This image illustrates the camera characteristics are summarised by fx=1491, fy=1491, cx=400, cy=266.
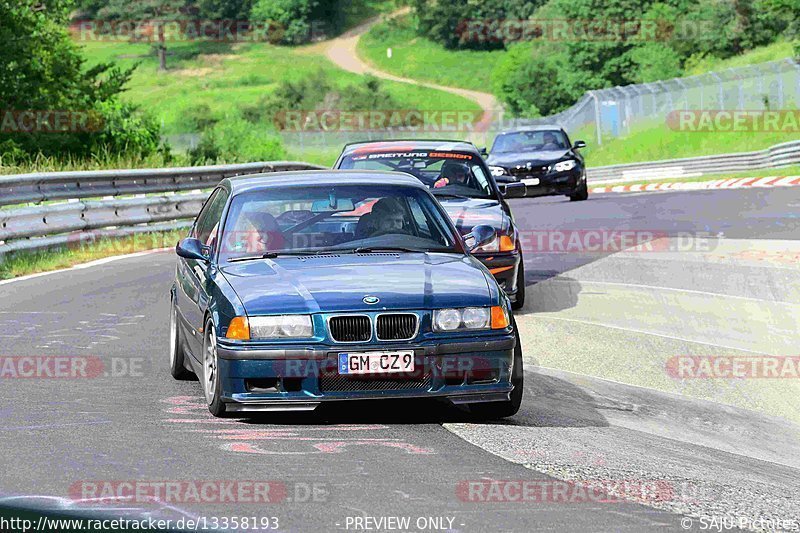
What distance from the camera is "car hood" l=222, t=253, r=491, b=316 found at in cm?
778

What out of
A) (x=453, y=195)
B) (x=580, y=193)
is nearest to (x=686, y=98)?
(x=580, y=193)

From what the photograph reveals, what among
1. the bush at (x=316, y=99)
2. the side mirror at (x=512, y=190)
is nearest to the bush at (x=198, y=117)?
the bush at (x=316, y=99)

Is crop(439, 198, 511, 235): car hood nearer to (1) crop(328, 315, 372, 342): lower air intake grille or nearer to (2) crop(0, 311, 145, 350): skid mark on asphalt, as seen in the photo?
(2) crop(0, 311, 145, 350): skid mark on asphalt

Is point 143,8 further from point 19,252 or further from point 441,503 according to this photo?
point 441,503

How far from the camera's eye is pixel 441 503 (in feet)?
19.7

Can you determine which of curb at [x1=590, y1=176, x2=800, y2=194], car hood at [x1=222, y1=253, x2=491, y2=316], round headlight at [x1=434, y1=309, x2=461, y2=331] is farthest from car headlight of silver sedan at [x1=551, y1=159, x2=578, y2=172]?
round headlight at [x1=434, y1=309, x2=461, y2=331]

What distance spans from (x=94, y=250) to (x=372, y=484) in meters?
14.3

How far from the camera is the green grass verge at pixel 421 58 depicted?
126375 millimetres

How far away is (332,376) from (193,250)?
5.83ft

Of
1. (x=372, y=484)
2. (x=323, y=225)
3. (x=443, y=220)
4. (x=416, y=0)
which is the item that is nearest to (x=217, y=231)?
(x=323, y=225)

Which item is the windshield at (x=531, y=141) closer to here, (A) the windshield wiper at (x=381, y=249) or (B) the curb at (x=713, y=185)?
(B) the curb at (x=713, y=185)

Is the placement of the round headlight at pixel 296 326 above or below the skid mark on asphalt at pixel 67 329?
above

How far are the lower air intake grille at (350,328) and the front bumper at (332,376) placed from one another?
5 centimetres

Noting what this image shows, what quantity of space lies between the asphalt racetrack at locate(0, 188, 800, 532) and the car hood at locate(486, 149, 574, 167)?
1290 centimetres
